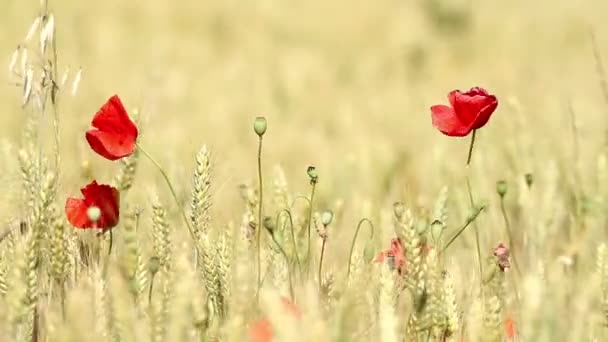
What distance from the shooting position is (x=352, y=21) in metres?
5.52

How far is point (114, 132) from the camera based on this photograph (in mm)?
1503

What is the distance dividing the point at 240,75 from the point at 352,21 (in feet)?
3.91

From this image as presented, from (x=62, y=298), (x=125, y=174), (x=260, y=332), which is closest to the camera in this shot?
(x=260, y=332)

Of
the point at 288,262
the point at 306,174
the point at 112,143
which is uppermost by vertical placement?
the point at 306,174

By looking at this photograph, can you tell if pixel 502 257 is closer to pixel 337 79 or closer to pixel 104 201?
pixel 104 201

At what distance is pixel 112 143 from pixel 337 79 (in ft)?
10.6

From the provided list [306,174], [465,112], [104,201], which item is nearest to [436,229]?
[465,112]

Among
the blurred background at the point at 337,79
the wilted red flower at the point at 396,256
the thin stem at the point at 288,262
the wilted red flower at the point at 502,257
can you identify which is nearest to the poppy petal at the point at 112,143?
the thin stem at the point at 288,262

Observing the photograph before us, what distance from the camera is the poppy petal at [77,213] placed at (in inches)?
58.3

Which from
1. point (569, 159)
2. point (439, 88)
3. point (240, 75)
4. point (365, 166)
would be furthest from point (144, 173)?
point (439, 88)

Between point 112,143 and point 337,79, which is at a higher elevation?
point 337,79

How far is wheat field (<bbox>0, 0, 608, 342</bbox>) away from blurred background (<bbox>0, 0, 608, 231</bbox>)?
0.5 inches

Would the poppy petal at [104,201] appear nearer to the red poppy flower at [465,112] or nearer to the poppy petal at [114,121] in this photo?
the poppy petal at [114,121]

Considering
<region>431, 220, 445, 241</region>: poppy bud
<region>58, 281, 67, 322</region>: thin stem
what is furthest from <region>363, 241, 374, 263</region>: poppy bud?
<region>58, 281, 67, 322</region>: thin stem
